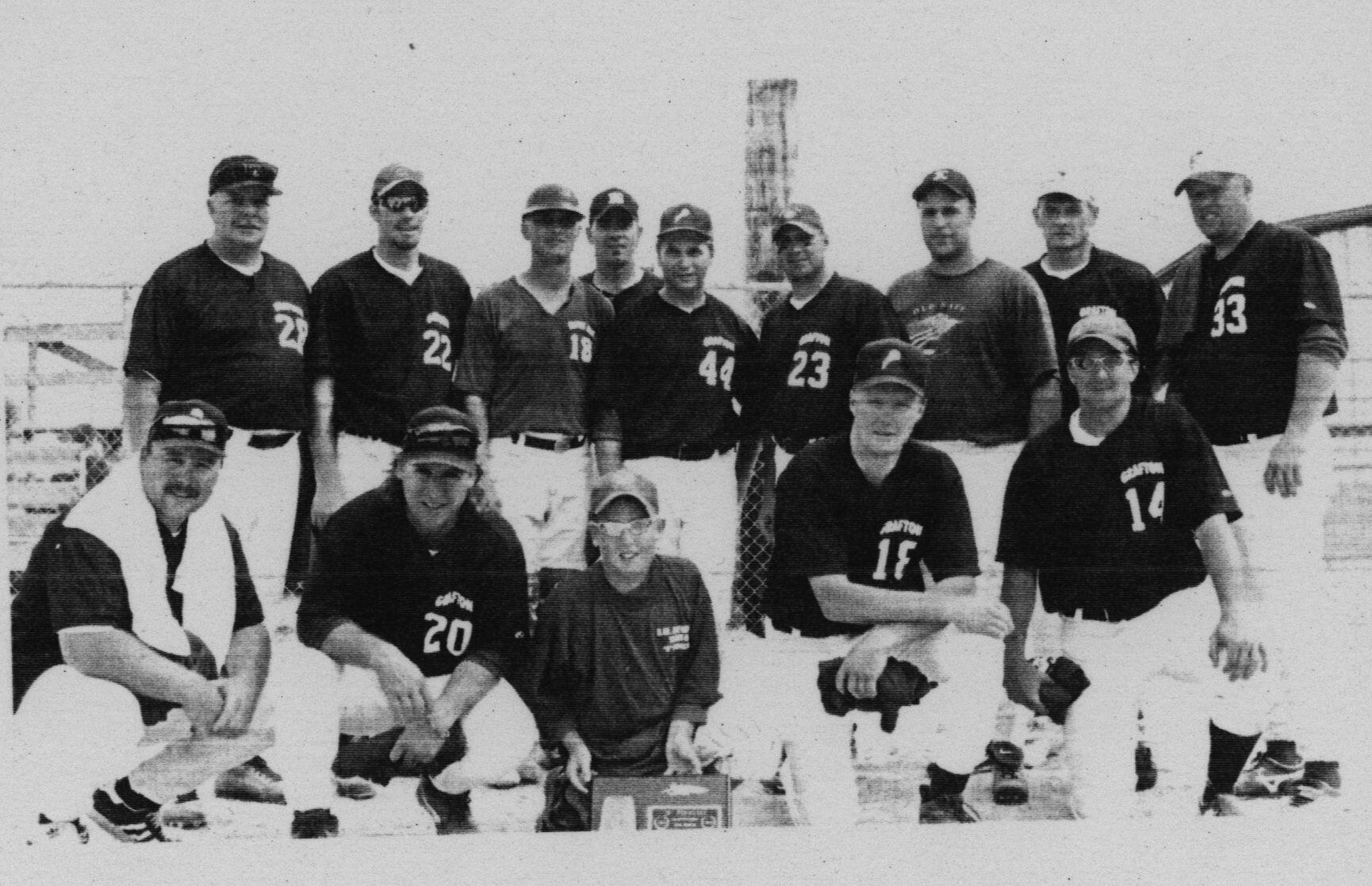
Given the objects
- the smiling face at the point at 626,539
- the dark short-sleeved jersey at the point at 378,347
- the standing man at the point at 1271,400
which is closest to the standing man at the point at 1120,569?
the standing man at the point at 1271,400

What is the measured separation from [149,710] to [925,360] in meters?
2.67

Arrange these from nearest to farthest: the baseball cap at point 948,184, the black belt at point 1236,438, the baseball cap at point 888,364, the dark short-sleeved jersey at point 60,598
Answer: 1. the dark short-sleeved jersey at point 60,598
2. the baseball cap at point 888,364
3. the baseball cap at point 948,184
4. the black belt at point 1236,438

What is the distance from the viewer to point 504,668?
13.1 ft

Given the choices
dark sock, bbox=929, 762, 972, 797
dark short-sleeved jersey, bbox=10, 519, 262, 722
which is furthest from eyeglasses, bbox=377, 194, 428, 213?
dark sock, bbox=929, 762, 972, 797

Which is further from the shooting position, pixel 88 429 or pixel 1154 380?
pixel 1154 380

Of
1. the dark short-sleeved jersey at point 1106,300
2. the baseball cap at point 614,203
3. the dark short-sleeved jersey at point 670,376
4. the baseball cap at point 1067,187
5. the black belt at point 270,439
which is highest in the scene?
the baseball cap at point 1067,187

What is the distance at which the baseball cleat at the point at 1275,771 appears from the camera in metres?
4.29

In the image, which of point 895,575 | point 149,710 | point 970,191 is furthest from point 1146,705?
point 149,710

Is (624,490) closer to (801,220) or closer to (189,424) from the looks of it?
(801,220)

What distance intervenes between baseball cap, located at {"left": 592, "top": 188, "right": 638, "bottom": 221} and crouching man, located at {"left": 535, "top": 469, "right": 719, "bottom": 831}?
0.83 metres

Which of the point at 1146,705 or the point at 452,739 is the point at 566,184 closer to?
the point at 452,739

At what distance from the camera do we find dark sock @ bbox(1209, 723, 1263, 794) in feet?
14.0

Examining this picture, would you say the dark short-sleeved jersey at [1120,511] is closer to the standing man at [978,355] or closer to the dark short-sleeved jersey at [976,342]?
the standing man at [978,355]

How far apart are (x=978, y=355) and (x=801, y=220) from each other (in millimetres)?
714
